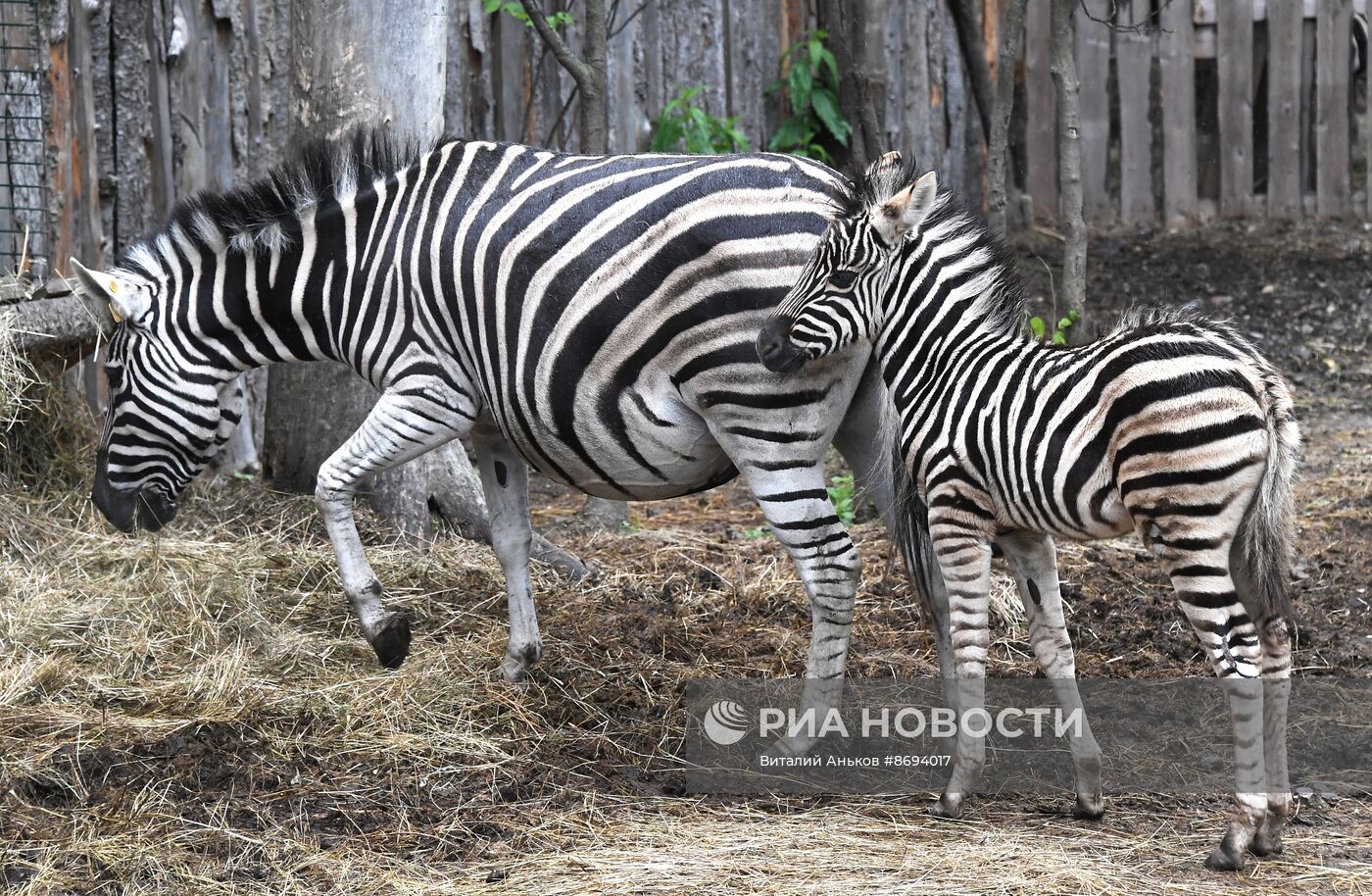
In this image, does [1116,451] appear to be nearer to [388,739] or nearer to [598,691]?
[598,691]

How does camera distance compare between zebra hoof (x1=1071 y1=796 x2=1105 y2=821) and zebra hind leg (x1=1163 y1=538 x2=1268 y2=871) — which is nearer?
zebra hind leg (x1=1163 y1=538 x2=1268 y2=871)

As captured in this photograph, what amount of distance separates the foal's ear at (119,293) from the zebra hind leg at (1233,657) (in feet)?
12.4

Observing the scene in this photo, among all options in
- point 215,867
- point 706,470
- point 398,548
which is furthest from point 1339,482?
point 215,867

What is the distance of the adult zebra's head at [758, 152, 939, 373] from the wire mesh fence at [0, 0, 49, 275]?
4509 mm

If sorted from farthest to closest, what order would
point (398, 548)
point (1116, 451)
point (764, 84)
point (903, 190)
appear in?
point (764, 84)
point (398, 548)
point (903, 190)
point (1116, 451)

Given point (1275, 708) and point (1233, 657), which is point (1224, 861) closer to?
point (1275, 708)

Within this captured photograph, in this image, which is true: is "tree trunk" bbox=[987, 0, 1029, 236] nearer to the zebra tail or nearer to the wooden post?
the zebra tail

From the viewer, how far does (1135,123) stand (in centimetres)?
1149

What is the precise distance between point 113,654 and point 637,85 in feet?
19.1

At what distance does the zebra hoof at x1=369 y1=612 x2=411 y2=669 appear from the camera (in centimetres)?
512

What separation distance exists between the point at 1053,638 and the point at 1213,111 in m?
8.65

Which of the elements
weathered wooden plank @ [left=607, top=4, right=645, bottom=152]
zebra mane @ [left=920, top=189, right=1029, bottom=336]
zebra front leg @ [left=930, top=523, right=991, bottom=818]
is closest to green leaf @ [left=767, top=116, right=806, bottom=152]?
weathered wooden plank @ [left=607, top=4, right=645, bottom=152]

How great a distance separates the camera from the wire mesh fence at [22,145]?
274 inches

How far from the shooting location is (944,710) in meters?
5.04
